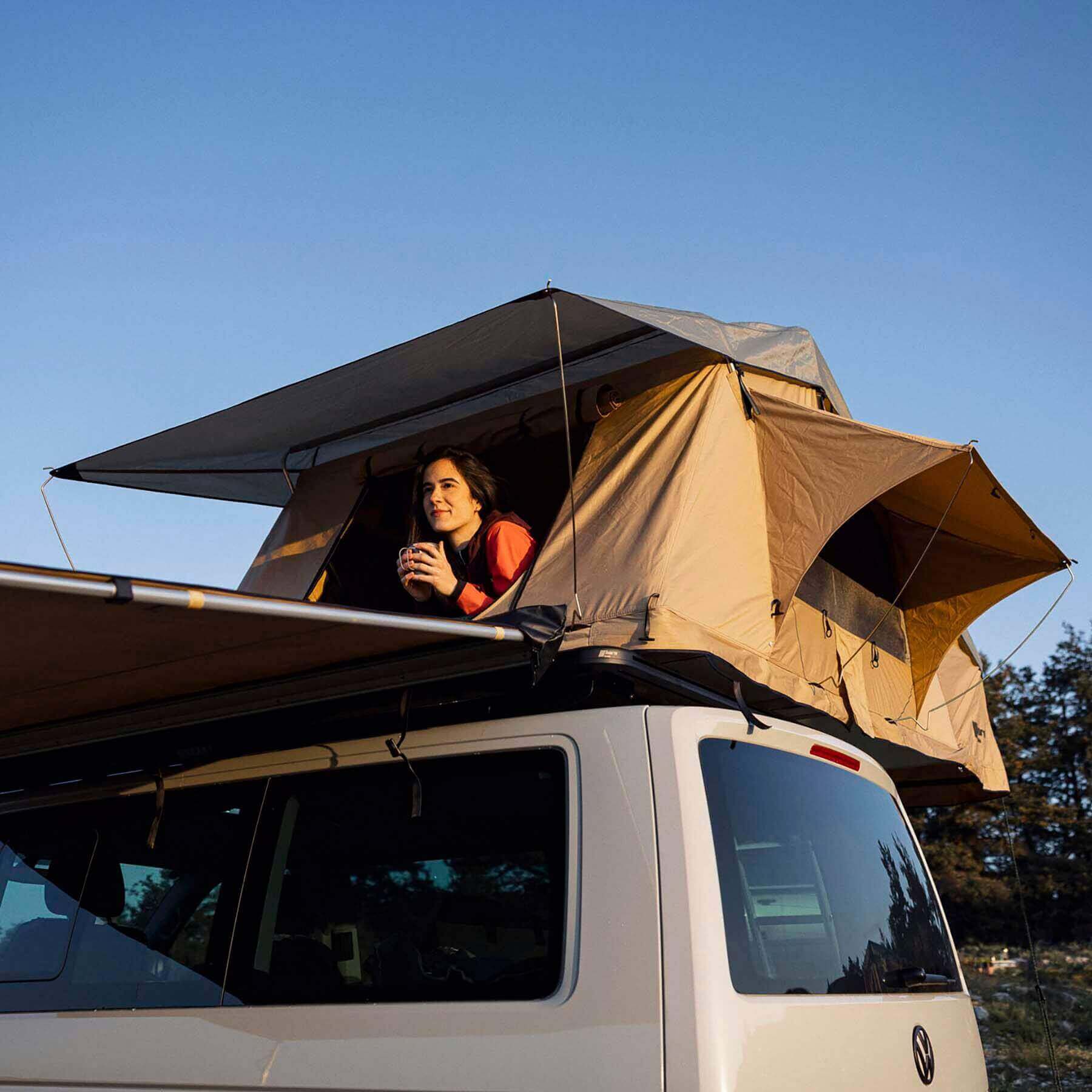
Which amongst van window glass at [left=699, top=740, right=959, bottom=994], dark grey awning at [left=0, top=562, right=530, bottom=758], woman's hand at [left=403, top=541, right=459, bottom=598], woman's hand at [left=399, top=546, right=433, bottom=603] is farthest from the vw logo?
woman's hand at [left=399, top=546, right=433, bottom=603]

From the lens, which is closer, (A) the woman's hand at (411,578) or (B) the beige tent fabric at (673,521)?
(B) the beige tent fabric at (673,521)

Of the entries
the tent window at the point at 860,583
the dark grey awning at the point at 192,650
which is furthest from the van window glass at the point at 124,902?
the tent window at the point at 860,583

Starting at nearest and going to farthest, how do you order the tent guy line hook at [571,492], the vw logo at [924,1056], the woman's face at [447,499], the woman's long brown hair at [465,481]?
the vw logo at [924,1056], the tent guy line hook at [571,492], the woman's face at [447,499], the woman's long brown hair at [465,481]

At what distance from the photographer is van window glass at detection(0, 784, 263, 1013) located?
3.37m

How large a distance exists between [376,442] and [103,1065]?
3.00 meters

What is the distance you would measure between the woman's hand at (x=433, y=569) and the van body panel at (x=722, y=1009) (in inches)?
61.3

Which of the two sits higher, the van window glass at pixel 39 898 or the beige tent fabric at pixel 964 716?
the beige tent fabric at pixel 964 716

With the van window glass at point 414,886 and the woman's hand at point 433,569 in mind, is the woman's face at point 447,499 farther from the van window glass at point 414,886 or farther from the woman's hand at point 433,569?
the van window glass at point 414,886

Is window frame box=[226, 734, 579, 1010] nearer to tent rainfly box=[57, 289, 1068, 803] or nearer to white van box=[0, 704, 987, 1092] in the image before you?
white van box=[0, 704, 987, 1092]

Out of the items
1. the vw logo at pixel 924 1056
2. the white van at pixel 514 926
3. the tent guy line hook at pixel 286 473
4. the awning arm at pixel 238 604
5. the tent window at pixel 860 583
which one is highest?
the tent guy line hook at pixel 286 473

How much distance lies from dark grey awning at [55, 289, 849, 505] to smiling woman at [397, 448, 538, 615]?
0.35 m

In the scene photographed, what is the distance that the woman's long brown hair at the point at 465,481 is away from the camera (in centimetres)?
490

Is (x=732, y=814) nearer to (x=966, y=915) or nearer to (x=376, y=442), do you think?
(x=376, y=442)

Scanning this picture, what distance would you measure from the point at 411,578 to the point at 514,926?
5.91 feet
